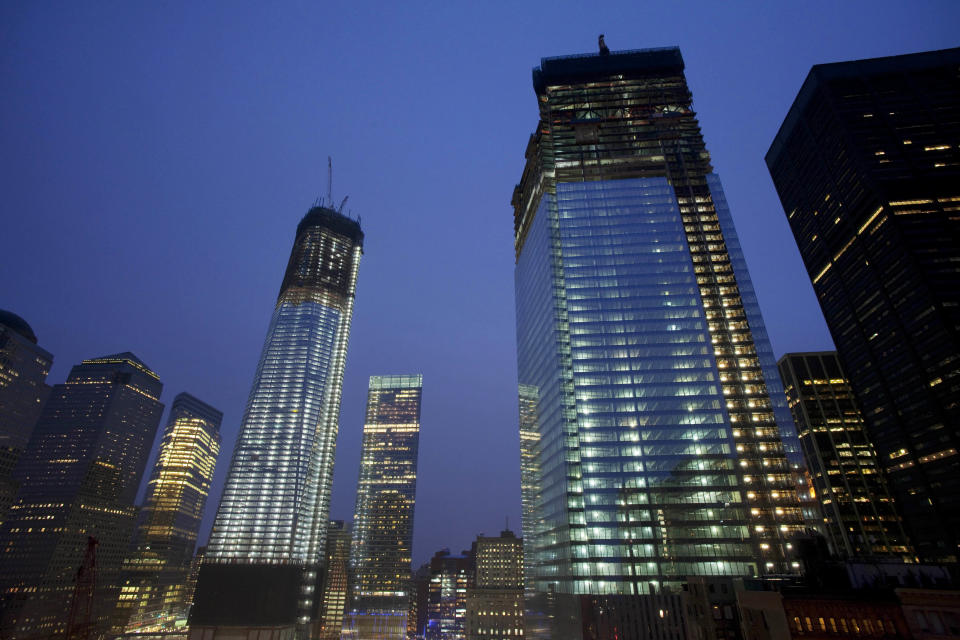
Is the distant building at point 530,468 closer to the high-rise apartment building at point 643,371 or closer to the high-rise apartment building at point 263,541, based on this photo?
the high-rise apartment building at point 643,371

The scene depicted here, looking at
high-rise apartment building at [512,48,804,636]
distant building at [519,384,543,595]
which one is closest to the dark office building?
high-rise apartment building at [512,48,804,636]

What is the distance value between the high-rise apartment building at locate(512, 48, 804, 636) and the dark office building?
63667mm

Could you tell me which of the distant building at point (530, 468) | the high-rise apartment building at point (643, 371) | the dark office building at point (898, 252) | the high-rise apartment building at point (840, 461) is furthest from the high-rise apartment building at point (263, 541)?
the dark office building at point (898, 252)

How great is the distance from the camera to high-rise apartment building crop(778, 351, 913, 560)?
15375cm

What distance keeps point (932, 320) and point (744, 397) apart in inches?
2972

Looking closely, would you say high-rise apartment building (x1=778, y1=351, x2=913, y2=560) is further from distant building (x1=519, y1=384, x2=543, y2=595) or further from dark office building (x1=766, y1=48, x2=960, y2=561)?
distant building (x1=519, y1=384, x2=543, y2=595)

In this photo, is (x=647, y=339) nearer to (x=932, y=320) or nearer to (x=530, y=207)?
(x=530, y=207)

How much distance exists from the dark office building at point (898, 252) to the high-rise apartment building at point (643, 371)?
63667mm

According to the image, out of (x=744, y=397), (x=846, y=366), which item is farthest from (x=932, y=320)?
(x=744, y=397)

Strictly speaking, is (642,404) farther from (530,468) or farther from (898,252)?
(898,252)

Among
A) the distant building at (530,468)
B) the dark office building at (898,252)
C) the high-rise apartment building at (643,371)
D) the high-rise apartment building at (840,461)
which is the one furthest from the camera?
the high-rise apartment building at (840,461)

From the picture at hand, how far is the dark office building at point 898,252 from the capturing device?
452ft

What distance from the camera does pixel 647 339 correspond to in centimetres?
11262

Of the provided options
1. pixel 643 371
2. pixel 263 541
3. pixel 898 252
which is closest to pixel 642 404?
pixel 643 371
